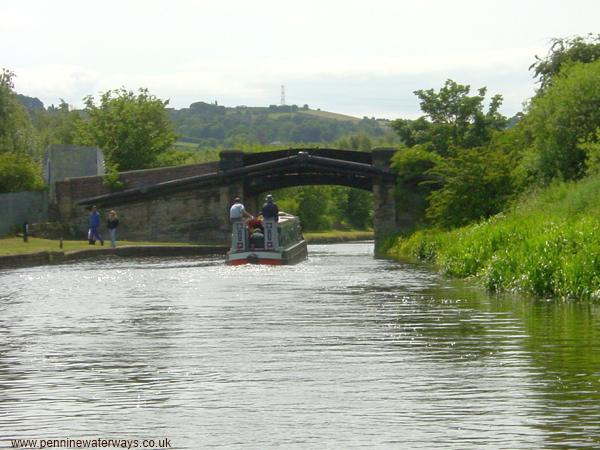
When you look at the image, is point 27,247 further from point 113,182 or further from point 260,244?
point 113,182

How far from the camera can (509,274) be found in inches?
1047

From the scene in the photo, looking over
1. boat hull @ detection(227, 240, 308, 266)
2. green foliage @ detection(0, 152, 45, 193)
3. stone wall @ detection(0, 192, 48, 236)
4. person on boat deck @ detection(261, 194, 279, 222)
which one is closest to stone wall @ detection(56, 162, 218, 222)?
stone wall @ detection(0, 192, 48, 236)

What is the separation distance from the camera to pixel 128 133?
81250 mm

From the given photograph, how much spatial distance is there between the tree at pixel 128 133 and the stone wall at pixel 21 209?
17.1 m

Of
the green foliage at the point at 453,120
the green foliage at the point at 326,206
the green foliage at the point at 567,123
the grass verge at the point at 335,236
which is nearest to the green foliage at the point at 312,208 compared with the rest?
the green foliage at the point at 326,206

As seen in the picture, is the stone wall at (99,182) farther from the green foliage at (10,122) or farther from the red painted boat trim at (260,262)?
the red painted boat trim at (260,262)

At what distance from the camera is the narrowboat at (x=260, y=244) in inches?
1620

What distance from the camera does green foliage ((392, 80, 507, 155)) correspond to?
6562 cm

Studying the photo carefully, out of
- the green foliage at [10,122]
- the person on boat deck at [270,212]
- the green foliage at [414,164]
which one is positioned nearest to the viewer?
the person on boat deck at [270,212]

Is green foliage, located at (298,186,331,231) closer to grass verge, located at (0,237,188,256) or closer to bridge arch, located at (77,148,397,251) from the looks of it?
bridge arch, located at (77,148,397,251)

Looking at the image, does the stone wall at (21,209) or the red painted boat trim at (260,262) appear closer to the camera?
the red painted boat trim at (260,262)

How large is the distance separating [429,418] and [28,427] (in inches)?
138

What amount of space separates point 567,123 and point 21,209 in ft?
86.7

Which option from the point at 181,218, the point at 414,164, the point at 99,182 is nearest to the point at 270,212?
the point at 414,164
